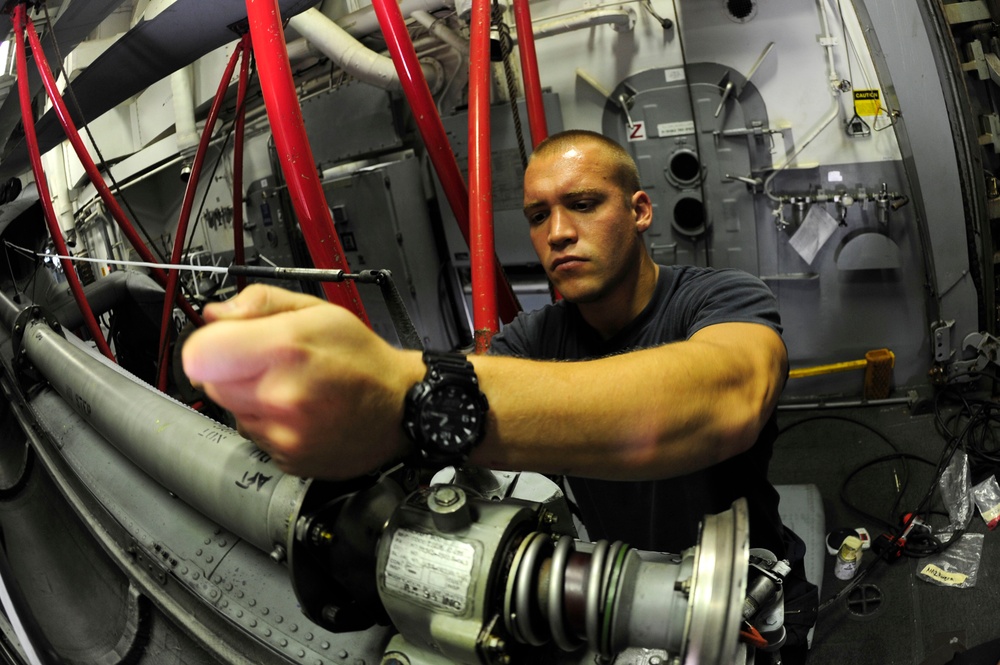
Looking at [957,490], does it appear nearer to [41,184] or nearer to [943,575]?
[943,575]

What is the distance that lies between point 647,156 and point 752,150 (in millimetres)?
512

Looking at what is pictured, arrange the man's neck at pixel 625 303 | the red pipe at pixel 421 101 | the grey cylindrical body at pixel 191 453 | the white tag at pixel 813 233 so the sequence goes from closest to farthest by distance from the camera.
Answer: the grey cylindrical body at pixel 191 453, the man's neck at pixel 625 303, the red pipe at pixel 421 101, the white tag at pixel 813 233

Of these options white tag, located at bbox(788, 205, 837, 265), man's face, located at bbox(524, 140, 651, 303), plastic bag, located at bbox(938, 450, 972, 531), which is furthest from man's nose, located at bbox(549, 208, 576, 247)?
white tag, located at bbox(788, 205, 837, 265)

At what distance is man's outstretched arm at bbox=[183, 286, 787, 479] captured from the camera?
394mm

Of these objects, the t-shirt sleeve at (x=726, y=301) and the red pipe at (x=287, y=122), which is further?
the red pipe at (x=287, y=122)

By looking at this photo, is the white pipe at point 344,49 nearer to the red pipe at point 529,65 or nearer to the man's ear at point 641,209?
the red pipe at point 529,65

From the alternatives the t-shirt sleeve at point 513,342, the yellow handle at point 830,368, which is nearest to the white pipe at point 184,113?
the t-shirt sleeve at point 513,342

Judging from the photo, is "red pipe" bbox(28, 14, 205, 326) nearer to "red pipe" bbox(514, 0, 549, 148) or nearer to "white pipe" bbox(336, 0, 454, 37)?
"red pipe" bbox(514, 0, 549, 148)

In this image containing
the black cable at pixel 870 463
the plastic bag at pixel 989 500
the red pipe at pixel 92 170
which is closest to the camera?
the red pipe at pixel 92 170

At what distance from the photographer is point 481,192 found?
5.52 feet

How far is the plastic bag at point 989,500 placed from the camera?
2166mm

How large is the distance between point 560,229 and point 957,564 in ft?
6.79

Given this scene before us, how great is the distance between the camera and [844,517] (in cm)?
235

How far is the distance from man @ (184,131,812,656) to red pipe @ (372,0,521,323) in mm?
659
